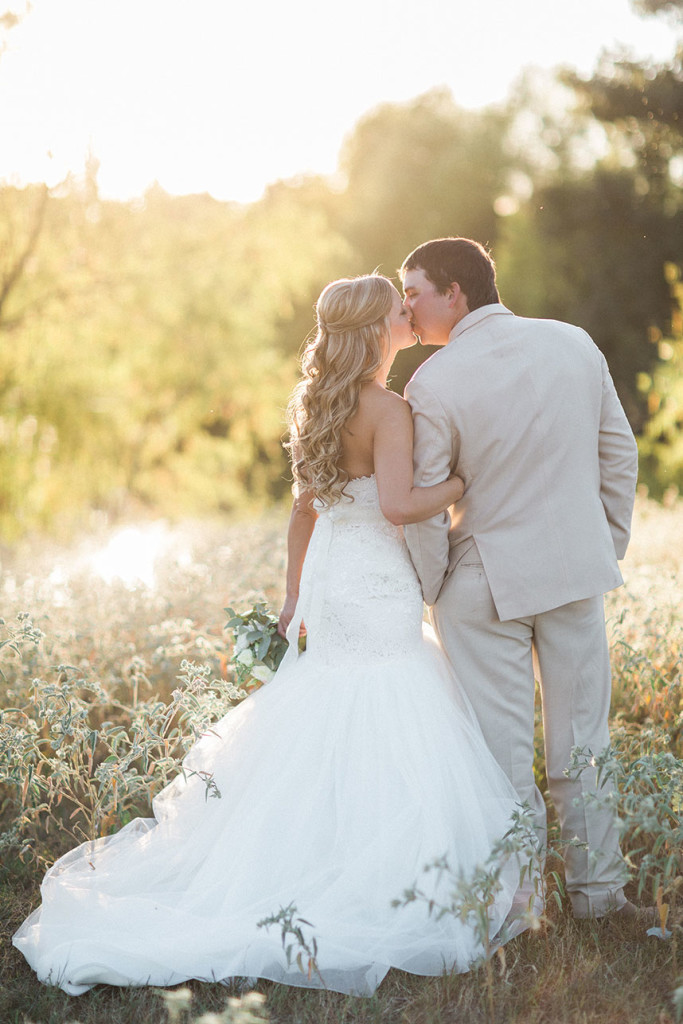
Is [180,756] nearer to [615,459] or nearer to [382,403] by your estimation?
[382,403]

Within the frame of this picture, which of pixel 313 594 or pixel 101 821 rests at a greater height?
pixel 313 594

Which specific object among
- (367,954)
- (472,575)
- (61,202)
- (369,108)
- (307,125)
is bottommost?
(367,954)

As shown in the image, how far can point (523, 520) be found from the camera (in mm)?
3236

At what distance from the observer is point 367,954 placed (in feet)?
9.23

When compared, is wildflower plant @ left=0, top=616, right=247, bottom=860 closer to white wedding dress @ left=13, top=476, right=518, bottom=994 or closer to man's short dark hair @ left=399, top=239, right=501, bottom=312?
white wedding dress @ left=13, top=476, right=518, bottom=994

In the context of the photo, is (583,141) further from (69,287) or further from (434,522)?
(434,522)

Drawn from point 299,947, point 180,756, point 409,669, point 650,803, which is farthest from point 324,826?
point 180,756

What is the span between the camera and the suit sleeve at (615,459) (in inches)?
132

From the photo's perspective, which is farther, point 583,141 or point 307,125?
point 583,141

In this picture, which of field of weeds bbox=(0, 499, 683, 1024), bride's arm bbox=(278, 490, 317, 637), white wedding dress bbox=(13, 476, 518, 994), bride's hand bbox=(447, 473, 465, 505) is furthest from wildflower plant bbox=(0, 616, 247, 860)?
bride's hand bbox=(447, 473, 465, 505)

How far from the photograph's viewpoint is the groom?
3.19 m

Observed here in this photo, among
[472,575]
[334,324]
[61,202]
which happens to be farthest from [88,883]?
[61,202]

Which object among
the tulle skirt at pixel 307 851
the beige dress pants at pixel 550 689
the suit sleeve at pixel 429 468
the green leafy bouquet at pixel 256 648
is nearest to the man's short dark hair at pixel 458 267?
the suit sleeve at pixel 429 468

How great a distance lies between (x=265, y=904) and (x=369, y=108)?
89.8 feet
